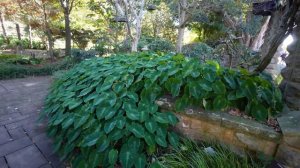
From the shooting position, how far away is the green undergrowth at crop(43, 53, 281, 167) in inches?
61.7

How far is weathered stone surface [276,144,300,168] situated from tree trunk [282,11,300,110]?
470 mm

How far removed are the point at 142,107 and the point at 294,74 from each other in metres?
1.31

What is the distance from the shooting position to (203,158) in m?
1.50

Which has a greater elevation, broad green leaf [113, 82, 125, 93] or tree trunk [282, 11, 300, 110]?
tree trunk [282, 11, 300, 110]

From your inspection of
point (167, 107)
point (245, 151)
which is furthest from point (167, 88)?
point (245, 151)


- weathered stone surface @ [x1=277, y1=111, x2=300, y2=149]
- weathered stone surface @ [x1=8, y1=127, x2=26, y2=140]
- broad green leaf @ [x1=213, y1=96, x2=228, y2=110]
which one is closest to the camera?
weathered stone surface @ [x1=277, y1=111, x2=300, y2=149]

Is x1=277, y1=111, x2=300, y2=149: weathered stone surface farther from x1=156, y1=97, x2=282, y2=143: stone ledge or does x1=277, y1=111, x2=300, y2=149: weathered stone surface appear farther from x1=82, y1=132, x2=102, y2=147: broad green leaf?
x1=82, y1=132, x2=102, y2=147: broad green leaf

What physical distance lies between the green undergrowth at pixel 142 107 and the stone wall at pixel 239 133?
0.09 metres

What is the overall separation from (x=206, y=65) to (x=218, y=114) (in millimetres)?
499

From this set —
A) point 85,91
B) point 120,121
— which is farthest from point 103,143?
point 85,91

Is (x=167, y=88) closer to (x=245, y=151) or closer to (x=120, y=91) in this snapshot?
(x=120, y=91)

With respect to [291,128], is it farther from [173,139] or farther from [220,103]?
[173,139]

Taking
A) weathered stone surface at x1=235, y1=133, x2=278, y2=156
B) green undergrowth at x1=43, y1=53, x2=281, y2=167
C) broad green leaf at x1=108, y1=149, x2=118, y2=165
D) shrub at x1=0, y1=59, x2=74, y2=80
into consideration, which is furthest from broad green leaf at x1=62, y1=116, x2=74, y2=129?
shrub at x1=0, y1=59, x2=74, y2=80

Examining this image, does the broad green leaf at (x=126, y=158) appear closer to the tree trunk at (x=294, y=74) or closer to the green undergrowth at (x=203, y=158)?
the green undergrowth at (x=203, y=158)
